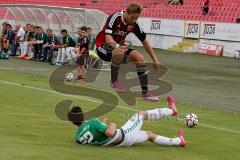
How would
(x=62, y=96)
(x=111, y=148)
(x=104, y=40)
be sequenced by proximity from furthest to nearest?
1. (x=62, y=96)
2. (x=104, y=40)
3. (x=111, y=148)

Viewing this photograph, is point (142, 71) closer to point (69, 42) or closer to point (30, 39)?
point (69, 42)

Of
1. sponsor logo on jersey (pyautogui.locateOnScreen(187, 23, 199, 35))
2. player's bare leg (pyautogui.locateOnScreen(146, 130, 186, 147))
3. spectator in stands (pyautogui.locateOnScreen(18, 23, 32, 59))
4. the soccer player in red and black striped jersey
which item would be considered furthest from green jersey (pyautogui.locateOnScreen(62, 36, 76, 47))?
player's bare leg (pyautogui.locateOnScreen(146, 130, 186, 147))

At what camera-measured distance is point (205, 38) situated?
4000 centimetres

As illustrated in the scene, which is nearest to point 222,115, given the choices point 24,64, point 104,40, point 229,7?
point 104,40

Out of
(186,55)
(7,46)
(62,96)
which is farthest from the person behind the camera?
(186,55)

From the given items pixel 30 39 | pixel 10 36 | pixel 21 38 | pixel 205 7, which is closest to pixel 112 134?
pixel 30 39

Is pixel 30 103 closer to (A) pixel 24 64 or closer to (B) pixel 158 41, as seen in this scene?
(A) pixel 24 64

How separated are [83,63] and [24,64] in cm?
653

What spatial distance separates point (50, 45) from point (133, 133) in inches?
746

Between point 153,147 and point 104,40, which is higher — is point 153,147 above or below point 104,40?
below

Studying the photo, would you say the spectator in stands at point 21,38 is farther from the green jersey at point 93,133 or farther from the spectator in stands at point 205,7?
the green jersey at point 93,133

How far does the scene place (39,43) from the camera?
28.4 m

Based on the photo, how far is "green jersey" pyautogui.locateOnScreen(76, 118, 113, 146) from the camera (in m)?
8.59

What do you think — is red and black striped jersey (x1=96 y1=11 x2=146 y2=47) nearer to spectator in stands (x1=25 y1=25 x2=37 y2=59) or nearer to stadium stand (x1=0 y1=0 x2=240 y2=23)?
spectator in stands (x1=25 y1=25 x2=37 y2=59)
